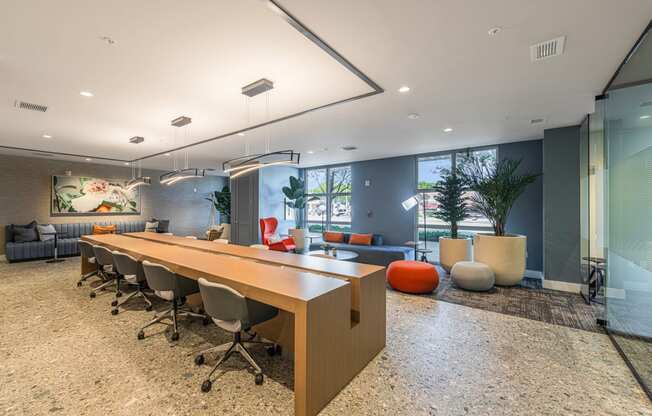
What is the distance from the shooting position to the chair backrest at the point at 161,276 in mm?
2811

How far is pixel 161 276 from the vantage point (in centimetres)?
283

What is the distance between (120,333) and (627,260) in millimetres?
5126

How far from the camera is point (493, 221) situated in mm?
5191

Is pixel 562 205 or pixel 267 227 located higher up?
pixel 562 205

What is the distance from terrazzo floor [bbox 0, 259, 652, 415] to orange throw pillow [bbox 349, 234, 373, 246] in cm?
383

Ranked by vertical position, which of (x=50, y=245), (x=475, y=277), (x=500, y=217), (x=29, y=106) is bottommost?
(x=475, y=277)

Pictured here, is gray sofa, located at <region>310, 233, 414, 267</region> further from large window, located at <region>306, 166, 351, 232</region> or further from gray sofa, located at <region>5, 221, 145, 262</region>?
gray sofa, located at <region>5, 221, 145, 262</region>

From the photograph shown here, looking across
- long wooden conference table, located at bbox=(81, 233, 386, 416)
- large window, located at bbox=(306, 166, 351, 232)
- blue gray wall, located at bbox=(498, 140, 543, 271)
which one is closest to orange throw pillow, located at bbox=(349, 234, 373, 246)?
large window, located at bbox=(306, 166, 351, 232)

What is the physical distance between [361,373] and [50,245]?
8.80m

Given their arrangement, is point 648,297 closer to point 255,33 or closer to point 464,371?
point 464,371

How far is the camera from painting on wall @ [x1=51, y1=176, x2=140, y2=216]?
7.92m

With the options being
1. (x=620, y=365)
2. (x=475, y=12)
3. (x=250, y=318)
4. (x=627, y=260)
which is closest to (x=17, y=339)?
(x=250, y=318)

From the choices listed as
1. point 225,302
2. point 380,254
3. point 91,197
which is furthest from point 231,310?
point 91,197

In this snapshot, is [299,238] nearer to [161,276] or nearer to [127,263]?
[127,263]
